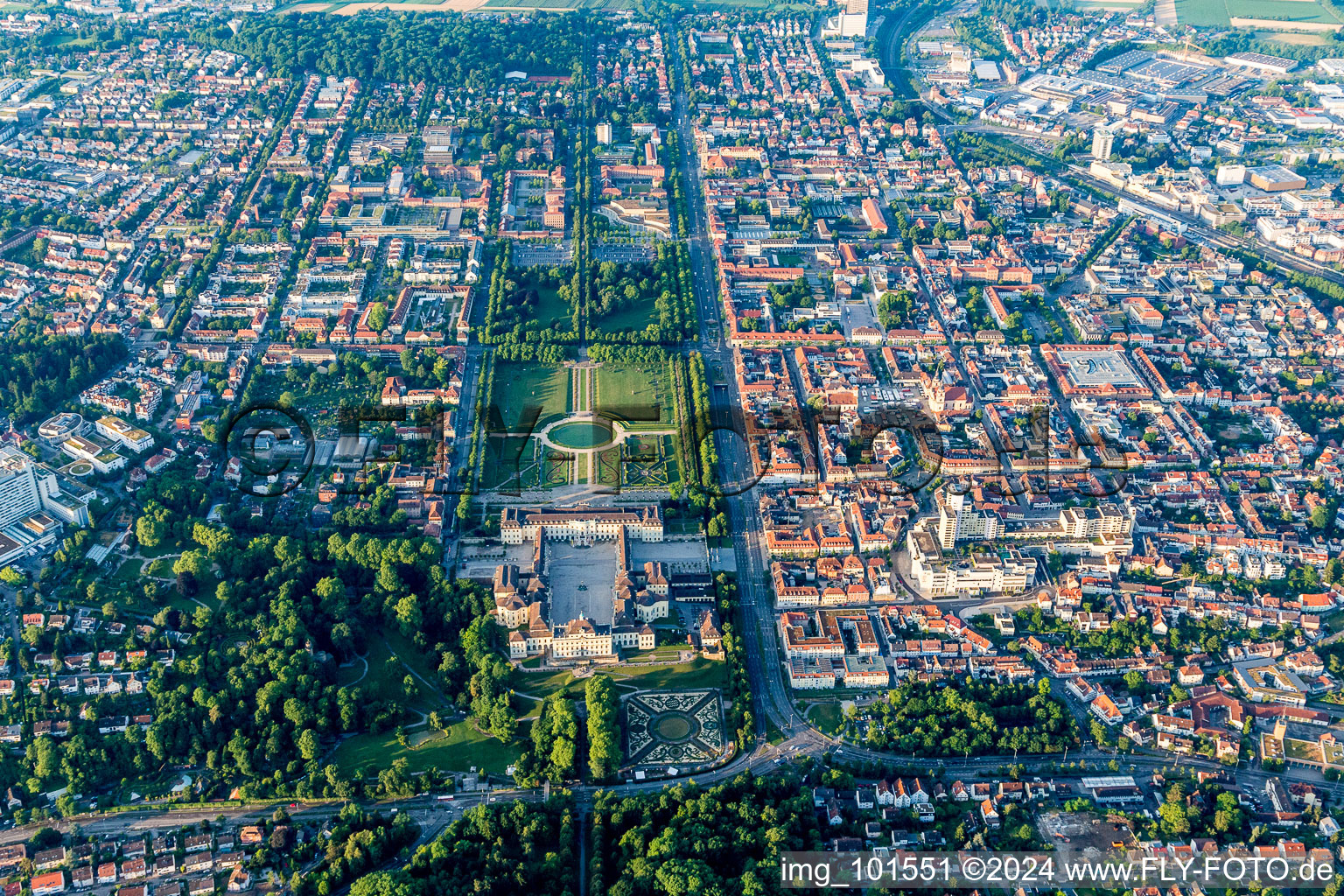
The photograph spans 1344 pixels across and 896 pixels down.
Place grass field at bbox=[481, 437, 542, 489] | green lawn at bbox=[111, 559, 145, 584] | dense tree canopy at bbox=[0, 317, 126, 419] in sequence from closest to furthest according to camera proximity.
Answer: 1. green lawn at bbox=[111, 559, 145, 584]
2. grass field at bbox=[481, 437, 542, 489]
3. dense tree canopy at bbox=[0, 317, 126, 419]

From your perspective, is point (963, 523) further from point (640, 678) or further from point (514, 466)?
point (514, 466)

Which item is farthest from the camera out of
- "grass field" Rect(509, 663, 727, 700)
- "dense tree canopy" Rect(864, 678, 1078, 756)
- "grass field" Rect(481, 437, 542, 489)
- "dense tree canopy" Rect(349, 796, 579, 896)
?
"grass field" Rect(481, 437, 542, 489)

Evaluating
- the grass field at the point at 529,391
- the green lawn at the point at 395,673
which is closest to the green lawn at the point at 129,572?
the green lawn at the point at 395,673

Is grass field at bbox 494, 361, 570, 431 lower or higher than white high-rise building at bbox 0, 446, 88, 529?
lower

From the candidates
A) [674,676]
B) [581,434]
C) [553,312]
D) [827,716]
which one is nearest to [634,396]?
[581,434]

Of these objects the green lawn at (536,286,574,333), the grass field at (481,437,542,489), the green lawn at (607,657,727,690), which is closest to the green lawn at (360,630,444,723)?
the green lawn at (607,657,727,690)

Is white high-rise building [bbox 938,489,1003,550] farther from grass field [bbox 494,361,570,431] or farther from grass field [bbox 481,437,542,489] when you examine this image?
grass field [bbox 494,361,570,431]
